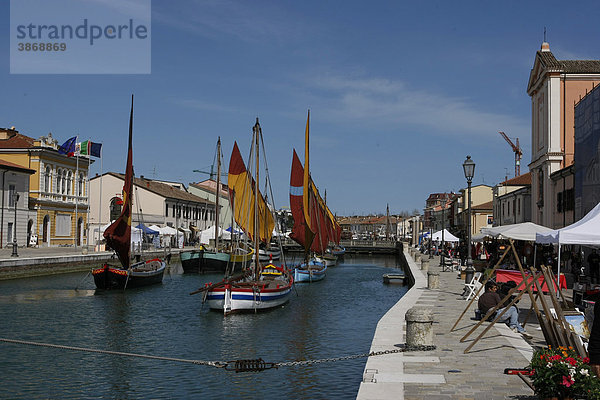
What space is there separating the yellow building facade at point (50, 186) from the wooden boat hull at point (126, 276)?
19286 millimetres

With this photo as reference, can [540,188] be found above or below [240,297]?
above

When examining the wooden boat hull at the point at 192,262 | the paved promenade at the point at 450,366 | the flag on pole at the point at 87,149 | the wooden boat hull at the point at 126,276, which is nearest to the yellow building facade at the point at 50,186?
the flag on pole at the point at 87,149

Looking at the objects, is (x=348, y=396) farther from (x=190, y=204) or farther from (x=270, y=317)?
(x=190, y=204)

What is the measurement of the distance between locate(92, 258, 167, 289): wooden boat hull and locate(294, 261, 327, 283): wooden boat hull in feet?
30.6

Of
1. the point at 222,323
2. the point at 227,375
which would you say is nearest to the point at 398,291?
the point at 222,323

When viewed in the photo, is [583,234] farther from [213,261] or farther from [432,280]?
[213,261]

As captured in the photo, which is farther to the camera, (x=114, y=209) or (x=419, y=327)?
(x=114, y=209)

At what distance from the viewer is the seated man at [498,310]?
14688 mm

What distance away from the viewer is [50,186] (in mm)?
60156

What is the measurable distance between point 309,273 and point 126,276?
13408 millimetres

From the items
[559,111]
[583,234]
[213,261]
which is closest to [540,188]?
[559,111]

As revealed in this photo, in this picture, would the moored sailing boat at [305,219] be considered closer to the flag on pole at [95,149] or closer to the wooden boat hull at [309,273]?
the wooden boat hull at [309,273]

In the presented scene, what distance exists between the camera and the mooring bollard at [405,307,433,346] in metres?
12.2

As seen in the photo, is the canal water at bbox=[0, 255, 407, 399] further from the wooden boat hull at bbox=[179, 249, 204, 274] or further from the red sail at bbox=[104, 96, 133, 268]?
the wooden boat hull at bbox=[179, 249, 204, 274]
